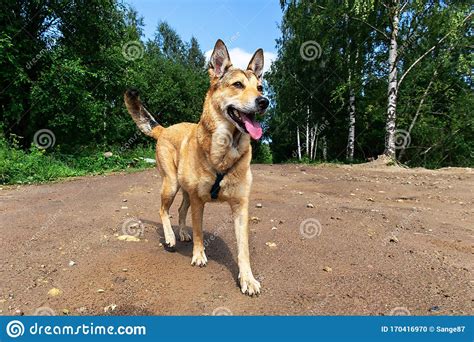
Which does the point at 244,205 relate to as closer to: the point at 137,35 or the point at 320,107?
the point at 320,107

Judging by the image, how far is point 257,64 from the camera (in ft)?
13.3

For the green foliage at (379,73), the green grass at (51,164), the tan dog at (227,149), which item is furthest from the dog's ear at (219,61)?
the green foliage at (379,73)

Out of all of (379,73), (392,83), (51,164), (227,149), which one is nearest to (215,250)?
(227,149)

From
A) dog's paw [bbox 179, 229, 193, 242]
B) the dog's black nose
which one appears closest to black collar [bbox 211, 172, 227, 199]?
the dog's black nose

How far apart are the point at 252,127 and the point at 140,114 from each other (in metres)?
2.67

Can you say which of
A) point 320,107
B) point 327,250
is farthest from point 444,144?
point 327,250

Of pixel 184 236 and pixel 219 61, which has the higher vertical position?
pixel 219 61

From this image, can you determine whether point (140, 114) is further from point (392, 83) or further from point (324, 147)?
point (324, 147)

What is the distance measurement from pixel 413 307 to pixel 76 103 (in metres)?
15.3

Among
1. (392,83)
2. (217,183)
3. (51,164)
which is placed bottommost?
(51,164)

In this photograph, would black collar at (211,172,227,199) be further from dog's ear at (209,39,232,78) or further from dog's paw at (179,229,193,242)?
dog's paw at (179,229,193,242)

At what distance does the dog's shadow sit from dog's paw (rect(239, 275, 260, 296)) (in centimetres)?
26

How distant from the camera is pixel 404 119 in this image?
20938 mm

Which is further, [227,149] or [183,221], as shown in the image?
[183,221]
